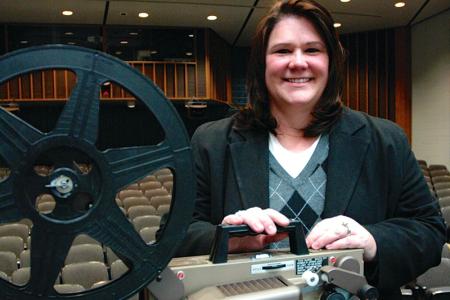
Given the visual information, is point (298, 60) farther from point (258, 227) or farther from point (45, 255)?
point (45, 255)

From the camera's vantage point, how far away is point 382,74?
13219 millimetres

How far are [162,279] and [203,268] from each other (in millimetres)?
61

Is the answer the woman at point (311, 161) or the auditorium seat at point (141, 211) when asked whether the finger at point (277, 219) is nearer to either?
the woman at point (311, 161)

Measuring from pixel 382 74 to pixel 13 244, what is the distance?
34.8ft

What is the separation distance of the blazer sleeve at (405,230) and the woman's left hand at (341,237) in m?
0.03

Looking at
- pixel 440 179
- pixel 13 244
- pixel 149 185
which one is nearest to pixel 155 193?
pixel 149 185

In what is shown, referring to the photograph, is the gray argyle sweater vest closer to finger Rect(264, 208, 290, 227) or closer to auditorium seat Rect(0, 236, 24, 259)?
finger Rect(264, 208, 290, 227)

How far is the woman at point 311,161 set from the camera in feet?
3.57

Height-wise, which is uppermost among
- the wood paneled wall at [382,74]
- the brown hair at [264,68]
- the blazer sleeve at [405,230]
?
the wood paneled wall at [382,74]

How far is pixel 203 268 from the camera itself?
2.46 ft

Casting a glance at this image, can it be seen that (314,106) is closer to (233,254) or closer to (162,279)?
(233,254)

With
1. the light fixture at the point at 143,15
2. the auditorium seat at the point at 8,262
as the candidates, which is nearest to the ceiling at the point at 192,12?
the light fixture at the point at 143,15

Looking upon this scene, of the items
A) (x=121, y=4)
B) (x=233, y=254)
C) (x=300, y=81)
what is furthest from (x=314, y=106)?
(x=121, y=4)

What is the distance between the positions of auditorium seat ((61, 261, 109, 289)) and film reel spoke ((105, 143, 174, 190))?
11.5 ft
